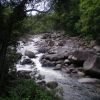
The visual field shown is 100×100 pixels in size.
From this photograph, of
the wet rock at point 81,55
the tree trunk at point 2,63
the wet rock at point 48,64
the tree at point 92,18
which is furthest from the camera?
the tree at point 92,18

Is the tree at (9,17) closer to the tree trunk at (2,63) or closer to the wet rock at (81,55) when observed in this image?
the tree trunk at (2,63)

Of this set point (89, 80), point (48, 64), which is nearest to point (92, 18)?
point (48, 64)

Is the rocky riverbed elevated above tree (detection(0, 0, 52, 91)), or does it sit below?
below

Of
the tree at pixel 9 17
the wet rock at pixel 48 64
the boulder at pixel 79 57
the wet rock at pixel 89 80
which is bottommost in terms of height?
the wet rock at pixel 89 80

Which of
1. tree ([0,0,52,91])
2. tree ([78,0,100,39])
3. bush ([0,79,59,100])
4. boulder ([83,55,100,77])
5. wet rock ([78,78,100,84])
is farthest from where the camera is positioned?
tree ([78,0,100,39])

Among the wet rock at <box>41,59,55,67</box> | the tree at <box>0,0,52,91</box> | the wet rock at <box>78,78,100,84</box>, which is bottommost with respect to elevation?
the wet rock at <box>78,78,100,84</box>

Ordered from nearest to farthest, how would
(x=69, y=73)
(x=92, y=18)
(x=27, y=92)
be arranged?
1. (x=27, y=92)
2. (x=69, y=73)
3. (x=92, y=18)

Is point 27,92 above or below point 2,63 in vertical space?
below

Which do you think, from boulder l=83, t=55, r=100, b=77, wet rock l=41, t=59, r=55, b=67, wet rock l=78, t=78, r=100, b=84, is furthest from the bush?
wet rock l=41, t=59, r=55, b=67

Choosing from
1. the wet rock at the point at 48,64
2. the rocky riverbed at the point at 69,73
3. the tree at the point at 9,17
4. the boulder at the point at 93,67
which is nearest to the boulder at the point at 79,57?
the rocky riverbed at the point at 69,73

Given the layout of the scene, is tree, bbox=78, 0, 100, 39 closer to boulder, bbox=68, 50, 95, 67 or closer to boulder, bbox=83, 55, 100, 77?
boulder, bbox=68, 50, 95, 67

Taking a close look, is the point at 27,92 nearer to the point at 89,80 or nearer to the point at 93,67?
the point at 89,80

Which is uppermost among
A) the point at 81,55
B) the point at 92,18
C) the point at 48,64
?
the point at 92,18

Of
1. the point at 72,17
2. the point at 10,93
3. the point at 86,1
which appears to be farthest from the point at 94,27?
the point at 10,93
